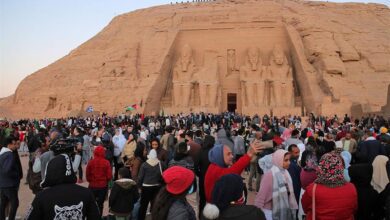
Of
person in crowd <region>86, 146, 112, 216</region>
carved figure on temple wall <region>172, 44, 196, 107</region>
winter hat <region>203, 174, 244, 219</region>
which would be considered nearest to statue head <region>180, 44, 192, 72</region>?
carved figure on temple wall <region>172, 44, 196, 107</region>

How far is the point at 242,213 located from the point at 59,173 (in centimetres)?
141

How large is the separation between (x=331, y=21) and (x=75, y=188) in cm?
3350

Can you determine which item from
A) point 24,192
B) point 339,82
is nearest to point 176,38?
point 339,82

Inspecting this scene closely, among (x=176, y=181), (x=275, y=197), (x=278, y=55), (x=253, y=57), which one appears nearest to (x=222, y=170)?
(x=275, y=197)

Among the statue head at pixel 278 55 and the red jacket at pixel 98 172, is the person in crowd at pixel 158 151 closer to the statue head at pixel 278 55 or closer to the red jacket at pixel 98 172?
the red jacket at pixel 98 172

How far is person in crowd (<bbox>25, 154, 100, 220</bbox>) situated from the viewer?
3078 mm

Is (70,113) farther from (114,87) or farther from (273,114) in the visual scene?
(273,114)

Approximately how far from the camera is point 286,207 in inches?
179

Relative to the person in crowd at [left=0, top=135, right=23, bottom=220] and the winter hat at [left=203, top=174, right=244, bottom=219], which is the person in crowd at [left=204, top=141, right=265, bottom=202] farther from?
the person in crowd at [left=0, top=135, right=23, bottom=220]

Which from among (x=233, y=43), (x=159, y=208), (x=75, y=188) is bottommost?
(x=159, y=208)

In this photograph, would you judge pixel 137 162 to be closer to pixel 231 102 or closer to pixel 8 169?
pixel 8 169

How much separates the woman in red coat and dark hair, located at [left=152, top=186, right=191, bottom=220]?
1187 millimetres

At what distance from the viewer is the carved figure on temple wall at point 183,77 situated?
29.5 meters

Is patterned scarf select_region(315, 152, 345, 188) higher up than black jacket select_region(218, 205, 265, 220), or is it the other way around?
patterned scarf select_region(315, 152, 345, 188)
